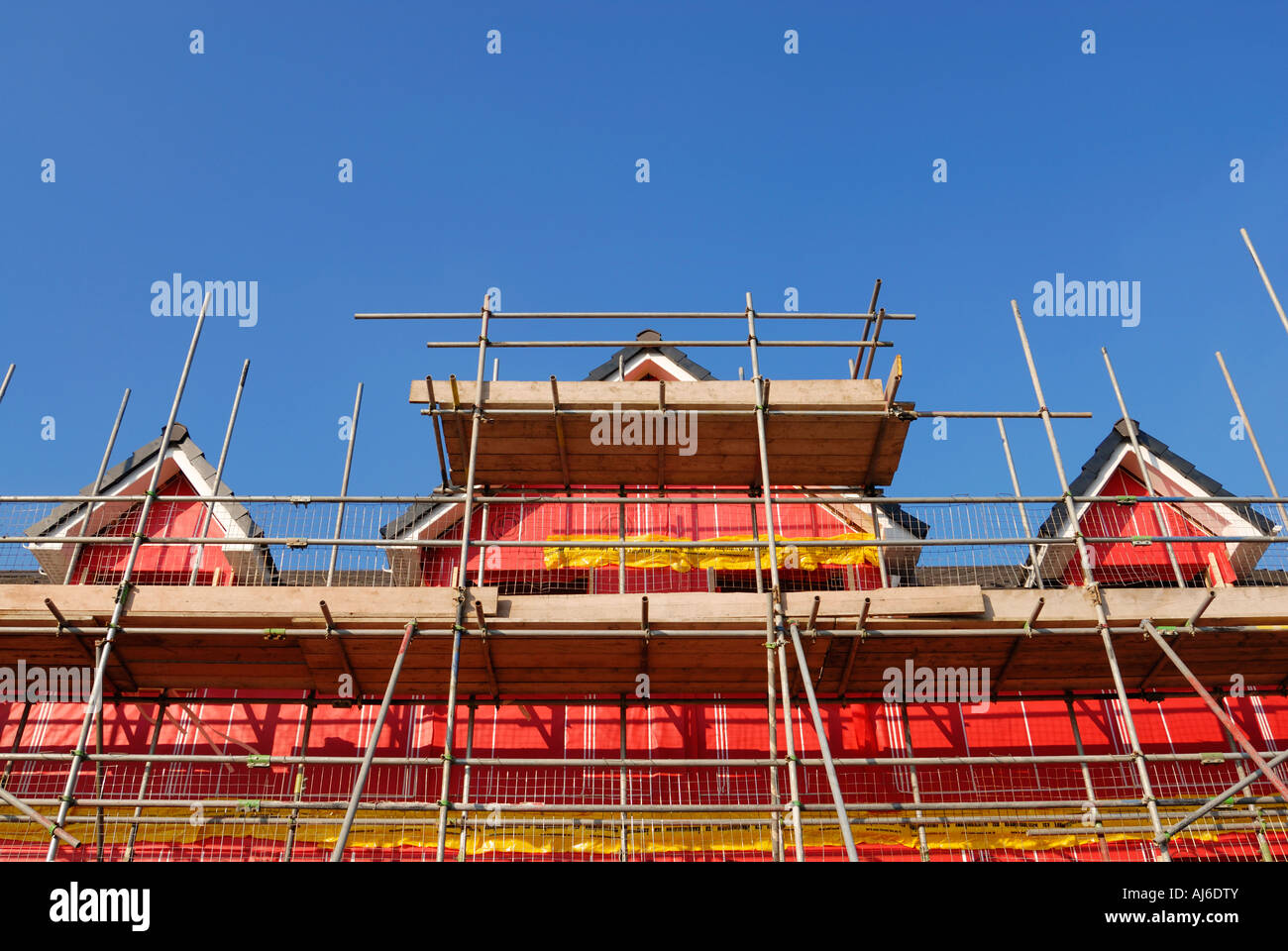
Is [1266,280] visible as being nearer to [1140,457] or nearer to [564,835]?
[1140,457]

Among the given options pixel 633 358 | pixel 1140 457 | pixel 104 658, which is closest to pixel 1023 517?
pixel 1140 457

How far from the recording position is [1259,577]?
12984 millimetres

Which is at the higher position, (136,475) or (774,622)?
(136,475)

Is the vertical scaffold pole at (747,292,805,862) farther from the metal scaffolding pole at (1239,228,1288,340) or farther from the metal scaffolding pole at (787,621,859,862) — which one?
the metal scaffolding pole at (1239,228,1288,340)

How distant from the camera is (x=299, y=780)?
10711 millimetres

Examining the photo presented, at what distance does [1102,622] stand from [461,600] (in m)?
6.31

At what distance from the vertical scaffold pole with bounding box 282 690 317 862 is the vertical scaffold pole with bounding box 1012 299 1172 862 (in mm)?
7903

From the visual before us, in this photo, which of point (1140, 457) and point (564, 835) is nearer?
point (564, 835)

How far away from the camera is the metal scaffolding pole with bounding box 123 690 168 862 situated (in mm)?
10164

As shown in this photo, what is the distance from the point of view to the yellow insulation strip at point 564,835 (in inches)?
397

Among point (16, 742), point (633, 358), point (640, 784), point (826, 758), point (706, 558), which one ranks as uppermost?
point (633, 358)
